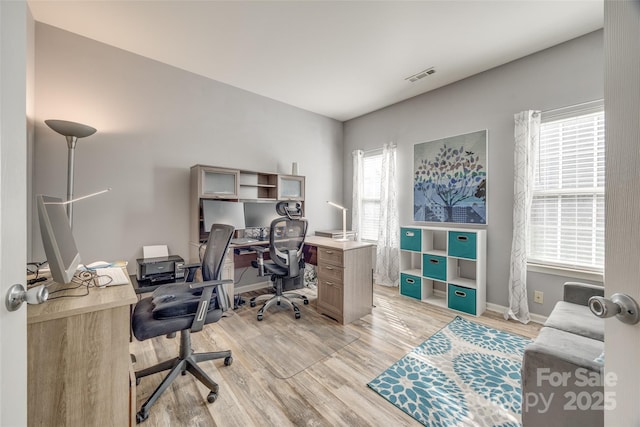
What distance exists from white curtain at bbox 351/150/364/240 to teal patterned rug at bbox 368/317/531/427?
2373mm

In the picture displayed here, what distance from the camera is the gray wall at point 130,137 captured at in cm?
232

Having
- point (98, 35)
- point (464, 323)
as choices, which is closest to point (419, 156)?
point (464, 323)

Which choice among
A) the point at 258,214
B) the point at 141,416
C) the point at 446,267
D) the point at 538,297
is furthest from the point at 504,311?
the point at 141,416

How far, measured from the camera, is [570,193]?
2.43 meters

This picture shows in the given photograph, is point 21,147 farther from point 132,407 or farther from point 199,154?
point 199,154

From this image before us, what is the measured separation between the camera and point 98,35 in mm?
2418

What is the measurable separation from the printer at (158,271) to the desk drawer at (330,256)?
1.44 m

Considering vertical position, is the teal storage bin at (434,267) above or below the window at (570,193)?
below

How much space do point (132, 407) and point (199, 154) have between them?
2.68m

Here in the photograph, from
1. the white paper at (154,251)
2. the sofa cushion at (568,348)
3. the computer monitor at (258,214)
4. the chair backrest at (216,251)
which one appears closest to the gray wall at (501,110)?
the sofa cushion at (568,348)

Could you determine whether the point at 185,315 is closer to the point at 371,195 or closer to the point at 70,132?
the point at 70,132

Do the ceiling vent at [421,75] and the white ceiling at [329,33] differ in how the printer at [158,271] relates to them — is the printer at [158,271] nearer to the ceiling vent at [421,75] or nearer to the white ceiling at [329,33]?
the white ceiling at [329,33]

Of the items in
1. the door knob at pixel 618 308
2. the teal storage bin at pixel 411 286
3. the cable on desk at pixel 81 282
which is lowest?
the teal storage bin at pixel 411 286

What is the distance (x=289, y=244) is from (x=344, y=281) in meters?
0.75
